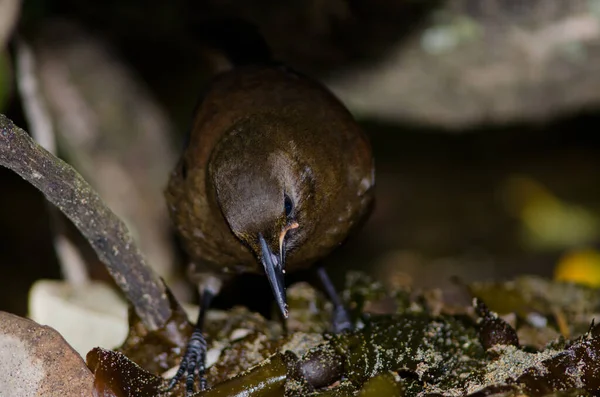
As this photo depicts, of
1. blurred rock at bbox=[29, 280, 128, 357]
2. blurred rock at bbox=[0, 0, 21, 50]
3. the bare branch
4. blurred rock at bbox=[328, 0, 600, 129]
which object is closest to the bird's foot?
the bare branch

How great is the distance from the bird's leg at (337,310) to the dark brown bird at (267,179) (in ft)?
1.16

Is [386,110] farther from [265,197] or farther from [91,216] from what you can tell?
[91,216]

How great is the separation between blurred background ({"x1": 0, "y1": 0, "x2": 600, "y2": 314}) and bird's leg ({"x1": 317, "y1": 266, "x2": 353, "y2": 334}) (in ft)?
2.68

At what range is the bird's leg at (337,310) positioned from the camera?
3.62m

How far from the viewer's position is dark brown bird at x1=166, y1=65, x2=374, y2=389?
2.97 m

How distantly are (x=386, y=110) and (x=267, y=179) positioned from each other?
2.54 metres

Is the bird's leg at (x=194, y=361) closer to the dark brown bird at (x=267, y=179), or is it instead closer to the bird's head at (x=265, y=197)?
the dark brown bird at (x=267, y=179)

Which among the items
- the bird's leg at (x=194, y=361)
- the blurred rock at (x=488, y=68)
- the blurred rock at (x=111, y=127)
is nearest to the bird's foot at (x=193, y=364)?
the bird's leg at (x=194, y=361)

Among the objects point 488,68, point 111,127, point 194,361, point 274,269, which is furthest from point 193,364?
point 488,68

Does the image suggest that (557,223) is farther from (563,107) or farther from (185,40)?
(185,40)

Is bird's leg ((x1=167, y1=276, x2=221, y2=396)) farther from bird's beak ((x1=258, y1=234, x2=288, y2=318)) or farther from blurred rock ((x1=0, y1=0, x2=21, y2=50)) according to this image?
blurred rock ((x1=0, y1=0, x2=21, y2=50))

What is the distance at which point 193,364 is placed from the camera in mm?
3215

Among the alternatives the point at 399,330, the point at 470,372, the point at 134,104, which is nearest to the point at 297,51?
the point at 134,104

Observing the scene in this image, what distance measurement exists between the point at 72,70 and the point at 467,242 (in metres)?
3.91
